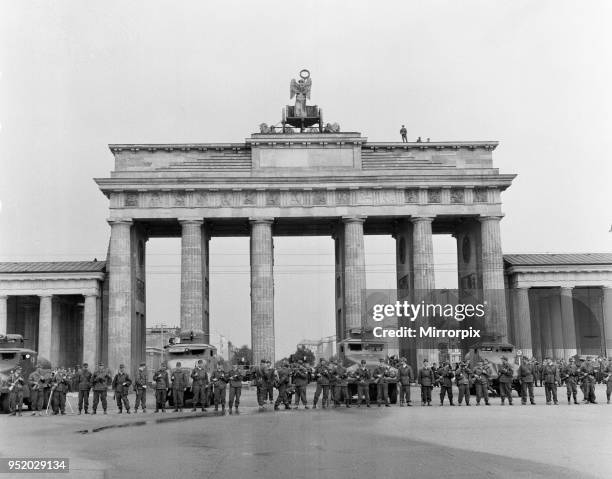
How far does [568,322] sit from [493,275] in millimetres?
9253

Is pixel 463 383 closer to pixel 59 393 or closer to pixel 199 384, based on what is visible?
pixel 199 384

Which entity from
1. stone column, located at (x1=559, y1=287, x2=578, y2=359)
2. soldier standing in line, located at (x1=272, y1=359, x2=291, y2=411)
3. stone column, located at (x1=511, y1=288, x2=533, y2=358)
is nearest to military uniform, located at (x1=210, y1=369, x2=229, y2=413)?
soldier standing in line, located at (x1=272, y1=359, x2=291, y2=411)

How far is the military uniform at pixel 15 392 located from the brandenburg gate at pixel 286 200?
26.5 metres

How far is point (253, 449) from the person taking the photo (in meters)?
15.1

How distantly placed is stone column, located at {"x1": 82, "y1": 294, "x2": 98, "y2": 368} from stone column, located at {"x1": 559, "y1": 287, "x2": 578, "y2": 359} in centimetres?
3523

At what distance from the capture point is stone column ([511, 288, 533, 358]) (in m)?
59.0

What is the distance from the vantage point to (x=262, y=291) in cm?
5722

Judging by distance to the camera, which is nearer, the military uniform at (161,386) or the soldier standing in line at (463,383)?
the military uniform at (161,386)

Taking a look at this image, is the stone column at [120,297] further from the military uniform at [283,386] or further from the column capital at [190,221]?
the military uniform at [283,386]

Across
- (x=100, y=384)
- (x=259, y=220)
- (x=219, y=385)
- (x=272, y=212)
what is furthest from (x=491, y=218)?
(x=100, y=384)

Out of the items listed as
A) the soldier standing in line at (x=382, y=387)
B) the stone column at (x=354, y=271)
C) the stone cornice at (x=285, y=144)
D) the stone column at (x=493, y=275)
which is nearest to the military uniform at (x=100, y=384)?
the soldier standing in line at (x=382, y=387)

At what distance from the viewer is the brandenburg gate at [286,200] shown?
2247 inches

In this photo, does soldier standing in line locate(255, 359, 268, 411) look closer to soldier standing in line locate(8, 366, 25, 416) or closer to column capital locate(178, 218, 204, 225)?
soldier standing in line locate(8, 366, 25, 416)

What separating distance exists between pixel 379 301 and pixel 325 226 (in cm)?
970
